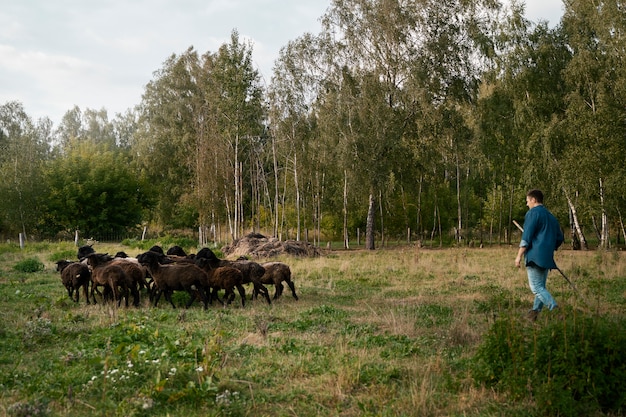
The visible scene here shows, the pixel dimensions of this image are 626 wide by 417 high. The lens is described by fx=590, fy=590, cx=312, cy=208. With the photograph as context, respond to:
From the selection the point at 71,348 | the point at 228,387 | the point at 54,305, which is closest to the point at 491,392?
the point at 228,387

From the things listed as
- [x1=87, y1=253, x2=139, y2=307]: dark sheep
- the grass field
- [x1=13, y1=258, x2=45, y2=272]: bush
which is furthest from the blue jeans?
[x1=13, y1=258, x2=45, y2=272]: bush

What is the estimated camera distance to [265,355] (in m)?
7.95

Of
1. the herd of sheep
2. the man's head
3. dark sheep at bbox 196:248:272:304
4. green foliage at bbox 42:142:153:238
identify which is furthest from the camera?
green foliage at bbox 42:142:153:238

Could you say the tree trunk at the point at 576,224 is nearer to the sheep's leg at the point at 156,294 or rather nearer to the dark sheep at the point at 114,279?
the sheep's leg at the point at 156,294

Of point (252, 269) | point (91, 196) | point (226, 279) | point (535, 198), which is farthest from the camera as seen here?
point (91, 196)

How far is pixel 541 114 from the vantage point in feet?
114

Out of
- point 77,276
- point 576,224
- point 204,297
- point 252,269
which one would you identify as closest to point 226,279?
point 204,297

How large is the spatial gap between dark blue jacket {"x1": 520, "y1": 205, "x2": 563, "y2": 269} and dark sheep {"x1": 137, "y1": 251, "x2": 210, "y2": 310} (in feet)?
21.3

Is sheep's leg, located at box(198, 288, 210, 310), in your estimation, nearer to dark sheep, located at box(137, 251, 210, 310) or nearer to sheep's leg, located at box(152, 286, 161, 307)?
dark sheep, located at box(137, 251, 210, 310)

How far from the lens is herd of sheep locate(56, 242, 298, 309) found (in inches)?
488

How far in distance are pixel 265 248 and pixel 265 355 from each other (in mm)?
20128

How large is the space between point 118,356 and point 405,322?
15.7ft

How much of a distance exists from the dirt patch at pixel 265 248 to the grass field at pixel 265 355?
42.4ft

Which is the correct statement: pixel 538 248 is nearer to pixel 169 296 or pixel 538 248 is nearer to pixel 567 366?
pixel 567 366
